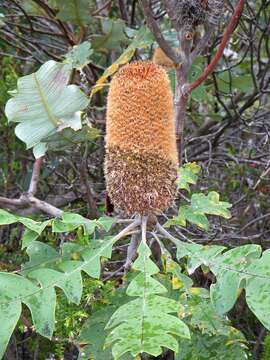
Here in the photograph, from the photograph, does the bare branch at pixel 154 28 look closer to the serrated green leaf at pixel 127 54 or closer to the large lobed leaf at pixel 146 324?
the serrated green leaf at pixel 127 54

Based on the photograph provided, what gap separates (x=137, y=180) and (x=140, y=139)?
97 millimetres

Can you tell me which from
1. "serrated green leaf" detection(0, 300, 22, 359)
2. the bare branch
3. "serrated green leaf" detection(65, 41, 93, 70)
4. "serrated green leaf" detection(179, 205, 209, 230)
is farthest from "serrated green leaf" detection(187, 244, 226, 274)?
"serrated green leaf" detection(65, 41, 93, 70)

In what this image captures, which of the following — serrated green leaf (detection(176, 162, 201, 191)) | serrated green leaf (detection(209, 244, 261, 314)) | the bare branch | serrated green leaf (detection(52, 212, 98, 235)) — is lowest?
serrated green leaf (detection(209, 244, 261, 314))

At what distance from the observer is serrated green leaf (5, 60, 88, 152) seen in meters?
1.30

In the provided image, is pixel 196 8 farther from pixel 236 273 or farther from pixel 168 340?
pixel 168 340

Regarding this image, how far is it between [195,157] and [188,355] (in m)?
1.34

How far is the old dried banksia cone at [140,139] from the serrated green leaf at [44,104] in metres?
0.09

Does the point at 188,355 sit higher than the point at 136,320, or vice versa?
the point at 136,320

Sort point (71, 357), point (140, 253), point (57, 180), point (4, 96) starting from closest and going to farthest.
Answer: point (140, 253)
point (71, 357)
point (4, 96)
point (57, 180)

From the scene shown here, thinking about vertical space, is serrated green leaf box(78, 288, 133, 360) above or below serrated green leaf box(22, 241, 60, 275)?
below

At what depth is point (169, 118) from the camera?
1.28 m

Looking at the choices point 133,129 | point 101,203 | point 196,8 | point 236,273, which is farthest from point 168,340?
point 101,203

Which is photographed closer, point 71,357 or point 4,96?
point 71,357

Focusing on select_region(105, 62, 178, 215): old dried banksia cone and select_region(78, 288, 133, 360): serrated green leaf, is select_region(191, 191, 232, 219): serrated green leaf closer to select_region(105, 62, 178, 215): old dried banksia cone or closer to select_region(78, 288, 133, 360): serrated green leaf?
select_region(105, 62, 178, 215): old dried banksia cone
